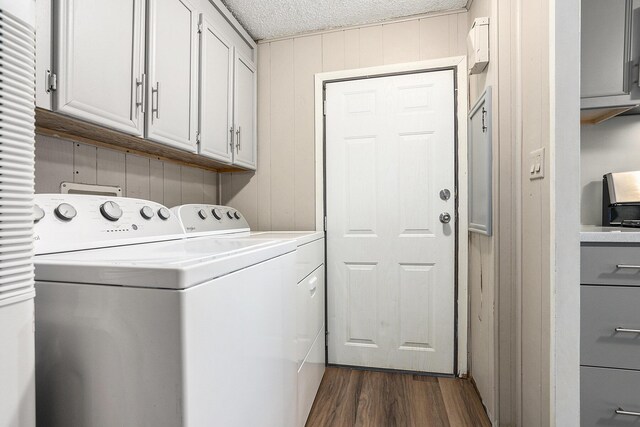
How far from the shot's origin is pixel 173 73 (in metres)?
1.43

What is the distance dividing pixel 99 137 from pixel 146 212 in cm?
38

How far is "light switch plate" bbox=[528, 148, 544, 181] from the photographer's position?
3.52 feet

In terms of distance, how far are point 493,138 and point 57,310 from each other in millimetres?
1732

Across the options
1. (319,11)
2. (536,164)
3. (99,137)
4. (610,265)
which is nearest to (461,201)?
(536,164)

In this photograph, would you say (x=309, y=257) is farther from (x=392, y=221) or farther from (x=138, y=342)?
(x=138, y=342)

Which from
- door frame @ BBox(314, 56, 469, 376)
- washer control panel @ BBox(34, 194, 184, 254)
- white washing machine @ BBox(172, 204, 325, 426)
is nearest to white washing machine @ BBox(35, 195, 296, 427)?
washer control panel @ BBox(34, 194, 184, 254)

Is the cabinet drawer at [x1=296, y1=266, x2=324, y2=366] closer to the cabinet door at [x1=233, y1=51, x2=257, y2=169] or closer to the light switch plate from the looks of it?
the cabinet door at [x1=233, y1=51, x2=257, y2=169]

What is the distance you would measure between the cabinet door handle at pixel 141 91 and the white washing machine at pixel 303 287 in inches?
21.5

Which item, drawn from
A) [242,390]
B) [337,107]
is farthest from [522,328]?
[337,107]

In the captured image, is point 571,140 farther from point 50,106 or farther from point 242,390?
point 50,106

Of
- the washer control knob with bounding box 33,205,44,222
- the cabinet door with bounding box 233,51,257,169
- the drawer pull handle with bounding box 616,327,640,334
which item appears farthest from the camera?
the cabinet door with bounding box 233,51,257,169

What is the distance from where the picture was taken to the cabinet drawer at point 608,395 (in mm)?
1012

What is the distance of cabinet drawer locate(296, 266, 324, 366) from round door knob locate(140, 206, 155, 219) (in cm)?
72

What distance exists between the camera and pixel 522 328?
1268 mm
